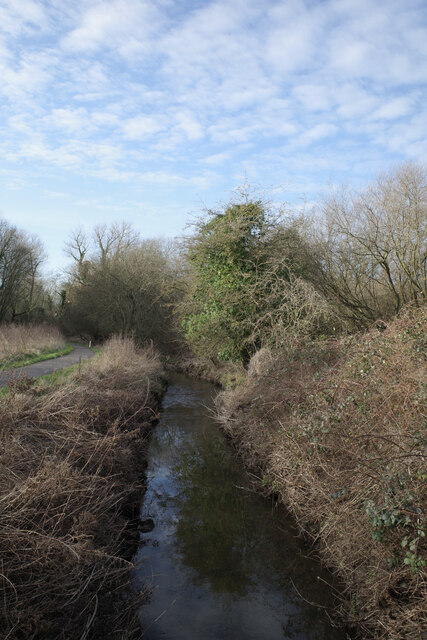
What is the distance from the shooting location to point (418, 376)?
237 inches

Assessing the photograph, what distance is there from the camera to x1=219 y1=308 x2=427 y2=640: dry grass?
4684mm

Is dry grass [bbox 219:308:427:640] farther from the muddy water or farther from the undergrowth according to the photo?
the undergrowth

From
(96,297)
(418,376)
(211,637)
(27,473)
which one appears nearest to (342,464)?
(418,376)

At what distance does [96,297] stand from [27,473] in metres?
27.6

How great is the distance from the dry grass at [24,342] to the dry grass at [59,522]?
10395 mm

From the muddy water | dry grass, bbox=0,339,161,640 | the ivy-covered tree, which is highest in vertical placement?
the ivy-covered tree

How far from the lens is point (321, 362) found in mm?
10062

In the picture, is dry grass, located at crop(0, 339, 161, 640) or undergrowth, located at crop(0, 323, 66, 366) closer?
dry grass, located at crop(0, 339, 161, 640)

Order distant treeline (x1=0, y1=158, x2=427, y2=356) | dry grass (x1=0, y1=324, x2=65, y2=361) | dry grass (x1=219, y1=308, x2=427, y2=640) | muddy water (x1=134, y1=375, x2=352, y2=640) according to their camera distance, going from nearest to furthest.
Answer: dry grass (x1=219, y1=308, x2=427, y2=640) < muddy water (x1=134, y1=375, x2=352, y2=640) < distant treeline (x1=0, y1=158, x2=427, y2=356) < dry grass (x1=0, y1=324, x2=65, y2=361)

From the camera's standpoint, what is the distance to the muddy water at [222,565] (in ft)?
17.2

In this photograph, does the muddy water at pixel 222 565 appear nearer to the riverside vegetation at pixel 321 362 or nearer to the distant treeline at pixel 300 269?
the riverside vegetation at pixel 321 362

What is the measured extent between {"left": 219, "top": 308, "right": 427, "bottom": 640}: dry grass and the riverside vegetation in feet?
0.09

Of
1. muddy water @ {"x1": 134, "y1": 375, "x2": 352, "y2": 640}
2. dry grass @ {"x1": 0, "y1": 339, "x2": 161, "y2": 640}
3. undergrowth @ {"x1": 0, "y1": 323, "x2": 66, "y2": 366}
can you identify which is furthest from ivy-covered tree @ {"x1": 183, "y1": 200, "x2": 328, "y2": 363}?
dry grass @ {"x1": 0, "y1": 339, "x2": 161, "y2": 640}

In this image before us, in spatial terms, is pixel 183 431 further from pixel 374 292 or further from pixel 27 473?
pixel 374 292
